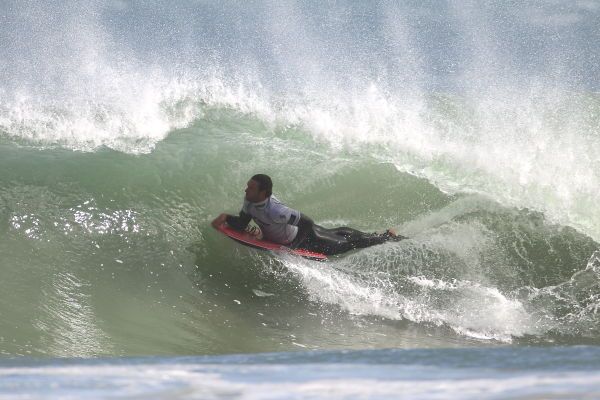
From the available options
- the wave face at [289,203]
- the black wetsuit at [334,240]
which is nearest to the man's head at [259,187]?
the black wetsuit at [334,240]

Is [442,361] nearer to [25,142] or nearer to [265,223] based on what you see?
[265,223]

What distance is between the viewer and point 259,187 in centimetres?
673

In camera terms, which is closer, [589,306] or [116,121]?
[589,306]

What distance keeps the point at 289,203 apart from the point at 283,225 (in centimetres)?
150

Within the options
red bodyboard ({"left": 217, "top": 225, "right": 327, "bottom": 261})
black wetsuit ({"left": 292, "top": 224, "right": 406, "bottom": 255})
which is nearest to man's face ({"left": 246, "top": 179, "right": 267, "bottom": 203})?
red bodyboard ({"left": 217, "top": 225, "right": 327, "bottom": 261})

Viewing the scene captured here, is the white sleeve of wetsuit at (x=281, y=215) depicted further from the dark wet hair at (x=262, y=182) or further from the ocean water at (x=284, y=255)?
the ocean water at (x=284, y=255)

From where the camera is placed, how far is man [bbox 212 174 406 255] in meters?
6.81

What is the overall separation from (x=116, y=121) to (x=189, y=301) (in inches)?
→ 172

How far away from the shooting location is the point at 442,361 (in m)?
2.34

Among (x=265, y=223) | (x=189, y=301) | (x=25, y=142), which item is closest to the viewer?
(x=189, y=301)

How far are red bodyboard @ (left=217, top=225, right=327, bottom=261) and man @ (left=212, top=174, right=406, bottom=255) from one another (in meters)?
0.05

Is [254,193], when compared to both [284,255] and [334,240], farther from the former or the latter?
[334,240]

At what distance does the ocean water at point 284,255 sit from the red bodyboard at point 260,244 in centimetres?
9

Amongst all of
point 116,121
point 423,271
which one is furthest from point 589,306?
point 116,121
